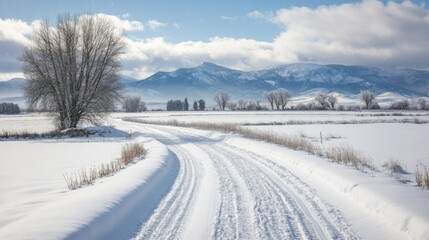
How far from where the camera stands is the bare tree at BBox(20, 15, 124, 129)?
34000 millimetres

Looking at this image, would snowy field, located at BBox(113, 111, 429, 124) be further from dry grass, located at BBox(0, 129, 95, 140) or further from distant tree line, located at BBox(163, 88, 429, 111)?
distant tree line, located at BBox(163, 88, 429, 111)

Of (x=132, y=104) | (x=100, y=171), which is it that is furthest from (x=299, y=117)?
(x=132, y=104)

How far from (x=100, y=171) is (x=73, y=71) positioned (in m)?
26.0

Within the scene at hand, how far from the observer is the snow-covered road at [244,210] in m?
5.64

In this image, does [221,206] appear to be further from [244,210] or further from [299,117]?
[299,117]

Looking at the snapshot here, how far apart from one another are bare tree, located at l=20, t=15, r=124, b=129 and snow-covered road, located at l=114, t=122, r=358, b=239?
27.5 metres

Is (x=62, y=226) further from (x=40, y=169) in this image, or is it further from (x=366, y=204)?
(x=40, y=169)

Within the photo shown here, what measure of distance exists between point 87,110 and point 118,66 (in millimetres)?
6296

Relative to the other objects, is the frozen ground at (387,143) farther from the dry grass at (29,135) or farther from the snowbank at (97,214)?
the dry grass at (29,135)

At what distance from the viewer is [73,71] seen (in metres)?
34.0

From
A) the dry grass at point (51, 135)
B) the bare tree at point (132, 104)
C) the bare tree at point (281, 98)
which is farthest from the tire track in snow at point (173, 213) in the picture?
the bare tree at point (132, 104)

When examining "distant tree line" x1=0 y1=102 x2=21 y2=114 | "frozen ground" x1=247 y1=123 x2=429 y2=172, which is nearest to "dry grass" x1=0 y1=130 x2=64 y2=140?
"frozen ground" x1=247 y1=123 x2=429 y2=172

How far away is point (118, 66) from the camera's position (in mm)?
36562

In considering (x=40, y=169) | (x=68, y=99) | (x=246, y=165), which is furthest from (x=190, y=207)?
(x=68, y=99)
